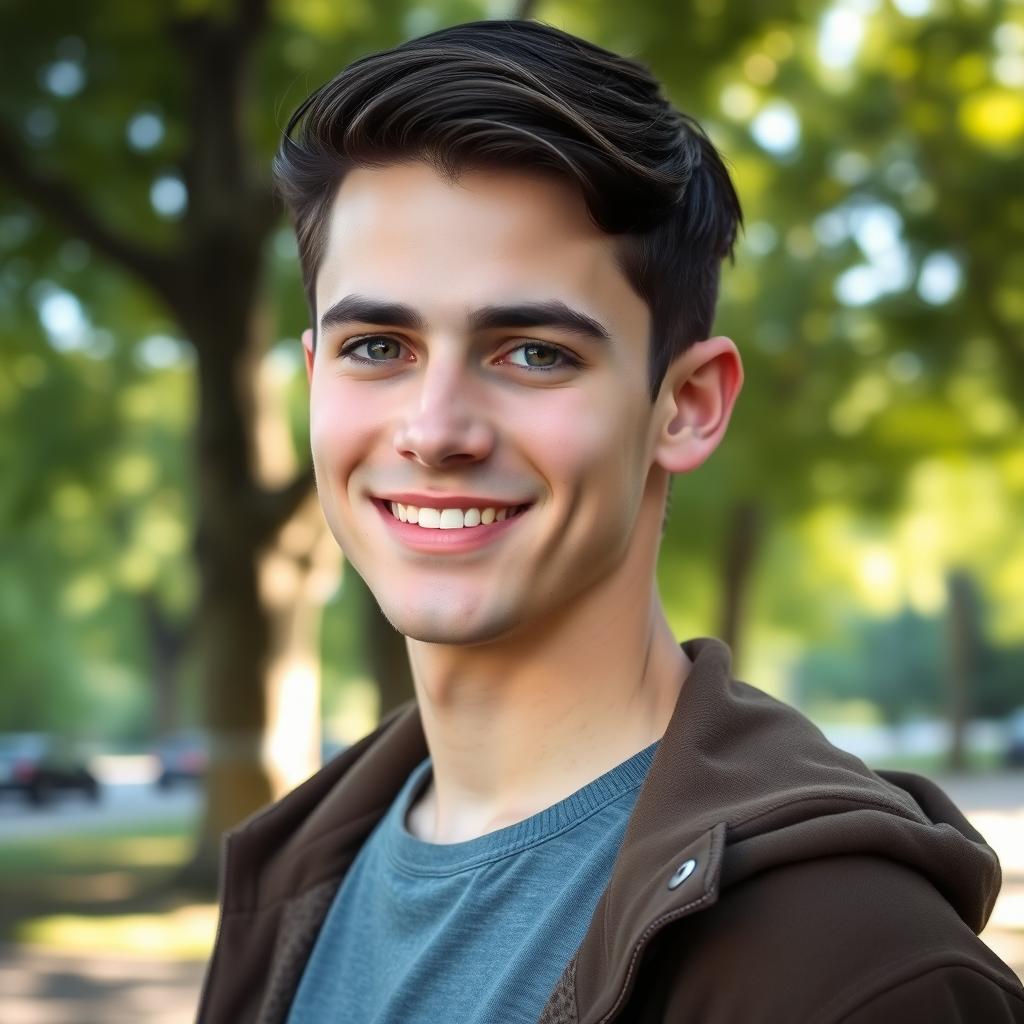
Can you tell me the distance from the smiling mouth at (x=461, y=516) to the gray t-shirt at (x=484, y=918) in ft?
Answer: 1.25

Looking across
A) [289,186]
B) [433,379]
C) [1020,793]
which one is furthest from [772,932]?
[1020,793]

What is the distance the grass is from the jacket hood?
304 inches

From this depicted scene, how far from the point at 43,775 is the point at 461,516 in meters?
27.3

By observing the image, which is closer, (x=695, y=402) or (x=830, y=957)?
(x=830, y=957)

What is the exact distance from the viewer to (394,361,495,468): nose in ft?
6.34

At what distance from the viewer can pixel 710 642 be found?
2199 millimetres

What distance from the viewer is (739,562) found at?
19.0 m

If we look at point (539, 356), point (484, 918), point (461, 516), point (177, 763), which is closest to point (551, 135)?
point (539, 356)

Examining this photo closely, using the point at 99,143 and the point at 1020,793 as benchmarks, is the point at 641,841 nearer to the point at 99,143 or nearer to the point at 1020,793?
the point at 99,143

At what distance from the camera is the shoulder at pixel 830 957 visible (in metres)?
1.44

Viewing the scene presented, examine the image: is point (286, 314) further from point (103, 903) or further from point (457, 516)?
point (457, 516)

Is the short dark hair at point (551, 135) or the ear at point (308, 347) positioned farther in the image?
the ear at point (308, 347)

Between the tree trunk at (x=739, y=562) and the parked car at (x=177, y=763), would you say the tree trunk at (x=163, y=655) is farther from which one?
the tree trunk at (x=739, y=562)

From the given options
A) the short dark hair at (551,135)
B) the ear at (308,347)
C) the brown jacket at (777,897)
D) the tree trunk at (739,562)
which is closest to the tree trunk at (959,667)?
the tree trunk at (739,562)
